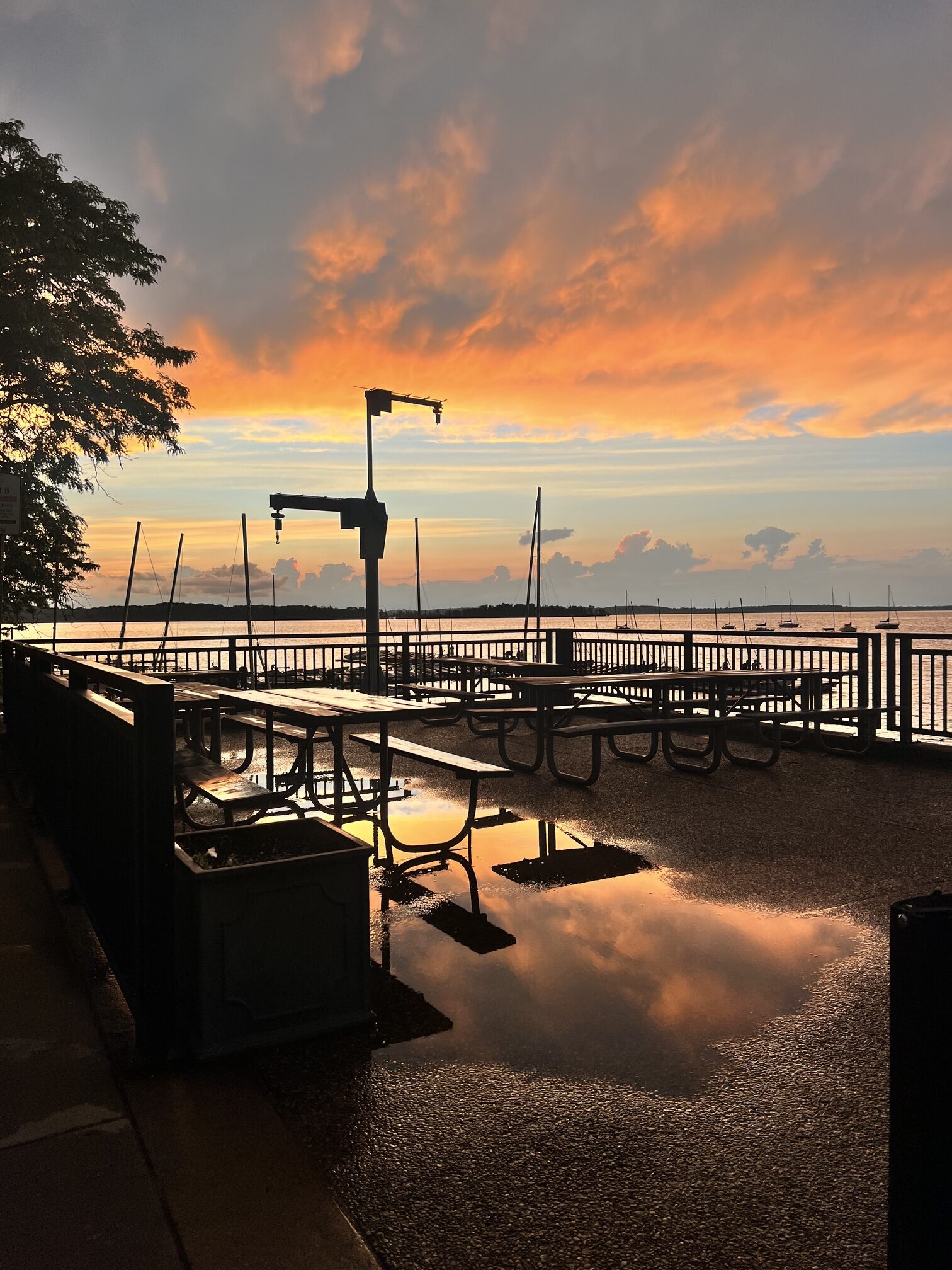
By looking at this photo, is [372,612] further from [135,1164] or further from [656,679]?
[135,1164]

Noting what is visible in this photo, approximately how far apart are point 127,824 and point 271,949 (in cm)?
71

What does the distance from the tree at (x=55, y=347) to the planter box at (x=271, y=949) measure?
13.3m

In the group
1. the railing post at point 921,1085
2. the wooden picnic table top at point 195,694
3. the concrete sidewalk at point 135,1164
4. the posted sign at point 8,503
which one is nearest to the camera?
the railing post at point 921,1085

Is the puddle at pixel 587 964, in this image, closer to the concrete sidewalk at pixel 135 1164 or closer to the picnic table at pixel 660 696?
the concrete sidewalk at pixel 135 1164

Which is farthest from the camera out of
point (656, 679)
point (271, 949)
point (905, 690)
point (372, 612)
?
point (372, 612)

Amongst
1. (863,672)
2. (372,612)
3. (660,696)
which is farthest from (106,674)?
(372,612)

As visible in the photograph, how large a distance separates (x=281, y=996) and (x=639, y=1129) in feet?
4.24

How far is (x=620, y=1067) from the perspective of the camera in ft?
9.76

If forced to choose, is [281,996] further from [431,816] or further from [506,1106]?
[431,816]

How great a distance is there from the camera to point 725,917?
4508mm

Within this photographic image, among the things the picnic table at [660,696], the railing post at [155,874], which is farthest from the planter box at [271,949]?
the picnic table at [660,696]

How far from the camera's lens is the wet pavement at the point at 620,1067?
2.19m

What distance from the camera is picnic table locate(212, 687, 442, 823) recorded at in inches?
219

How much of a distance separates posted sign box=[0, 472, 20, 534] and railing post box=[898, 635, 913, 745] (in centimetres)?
876
